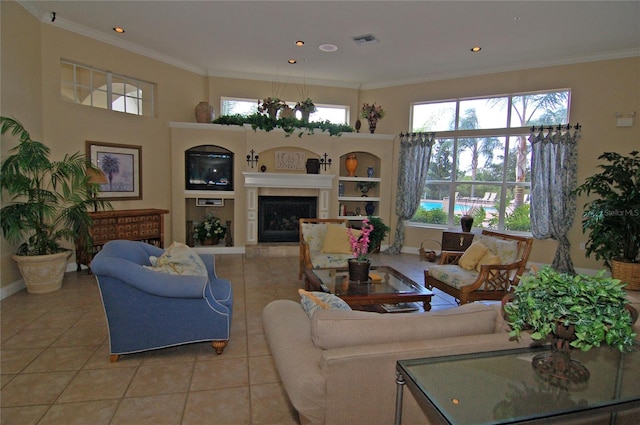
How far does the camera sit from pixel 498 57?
5781 mm

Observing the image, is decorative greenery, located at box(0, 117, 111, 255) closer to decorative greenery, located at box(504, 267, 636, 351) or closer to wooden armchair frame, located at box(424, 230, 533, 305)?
wooden armchair frame, located at box(424, 230, 533, 305)

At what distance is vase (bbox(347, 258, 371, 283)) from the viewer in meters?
3.62

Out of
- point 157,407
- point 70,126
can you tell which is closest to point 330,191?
point 70,126

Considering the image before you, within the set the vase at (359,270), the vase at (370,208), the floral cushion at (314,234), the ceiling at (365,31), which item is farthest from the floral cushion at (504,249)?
the vase at (370,208)

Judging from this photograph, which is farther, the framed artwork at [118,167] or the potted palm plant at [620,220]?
the framed artwork at [118,167]

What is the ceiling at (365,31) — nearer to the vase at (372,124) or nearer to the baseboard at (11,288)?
the vase at (372,124)

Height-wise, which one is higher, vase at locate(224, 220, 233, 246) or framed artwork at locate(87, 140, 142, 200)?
framed artwork at locate(87, 140, 142, 200)

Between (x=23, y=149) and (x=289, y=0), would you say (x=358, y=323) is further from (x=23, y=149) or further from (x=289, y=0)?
(x=23, y=149)

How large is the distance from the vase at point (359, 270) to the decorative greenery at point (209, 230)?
375 cm

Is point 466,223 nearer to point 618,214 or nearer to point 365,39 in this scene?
point 618,214

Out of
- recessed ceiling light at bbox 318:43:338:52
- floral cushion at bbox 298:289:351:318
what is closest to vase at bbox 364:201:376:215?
recessed ceiling light at bbox 318:43:338:52

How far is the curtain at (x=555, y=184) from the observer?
5652mm

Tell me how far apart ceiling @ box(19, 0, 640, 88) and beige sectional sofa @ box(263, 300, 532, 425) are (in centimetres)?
378

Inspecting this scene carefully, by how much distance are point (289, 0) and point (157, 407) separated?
4162 mm
